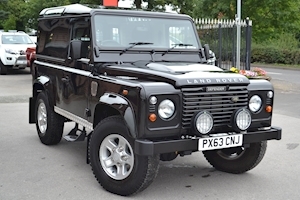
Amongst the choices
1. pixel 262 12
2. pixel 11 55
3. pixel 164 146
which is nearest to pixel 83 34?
pixel 164 146

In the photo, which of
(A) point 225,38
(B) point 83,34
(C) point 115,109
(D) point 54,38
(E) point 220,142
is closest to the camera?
(E) point 220,142

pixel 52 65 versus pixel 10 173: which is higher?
pixel 52 65

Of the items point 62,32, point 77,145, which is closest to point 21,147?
point 77,145

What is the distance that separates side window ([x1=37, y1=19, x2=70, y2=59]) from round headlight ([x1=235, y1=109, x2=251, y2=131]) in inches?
108

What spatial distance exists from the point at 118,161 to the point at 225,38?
1260 cm

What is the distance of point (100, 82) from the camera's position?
17.1 ft

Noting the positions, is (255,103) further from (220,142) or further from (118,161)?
(118,161)

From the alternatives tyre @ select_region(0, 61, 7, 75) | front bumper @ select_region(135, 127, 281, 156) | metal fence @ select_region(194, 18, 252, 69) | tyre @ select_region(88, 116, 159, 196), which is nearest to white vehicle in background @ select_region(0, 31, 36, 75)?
tyre @ select_region(0, 61, 7, 75)

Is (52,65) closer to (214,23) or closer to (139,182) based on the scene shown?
(139,182)

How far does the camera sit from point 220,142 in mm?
4711

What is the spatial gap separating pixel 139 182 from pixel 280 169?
90.9 inches

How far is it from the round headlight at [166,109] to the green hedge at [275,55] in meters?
25.0

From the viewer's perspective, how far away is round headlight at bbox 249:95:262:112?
5.07 metres

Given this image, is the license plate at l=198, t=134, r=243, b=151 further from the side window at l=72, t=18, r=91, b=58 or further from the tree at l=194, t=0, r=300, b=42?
the tree at l=194, t=0, r=300, b=42
